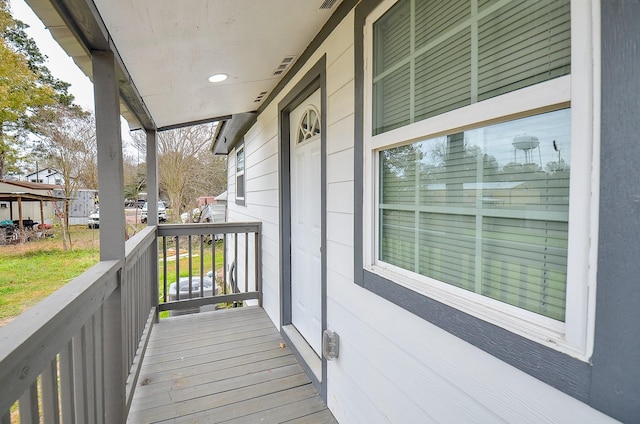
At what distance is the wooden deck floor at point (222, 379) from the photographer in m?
2.08

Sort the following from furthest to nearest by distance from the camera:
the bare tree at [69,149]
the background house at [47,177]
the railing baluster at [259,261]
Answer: the railing baluster at [259,261] → the bare tree at [69,149] → the background house at [47,177]

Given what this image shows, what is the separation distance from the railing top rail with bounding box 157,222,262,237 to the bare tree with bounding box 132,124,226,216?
6.64m

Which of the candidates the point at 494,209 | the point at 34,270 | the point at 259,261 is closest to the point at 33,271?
the point at 34,270

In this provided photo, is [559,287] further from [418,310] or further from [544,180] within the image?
[418,310]

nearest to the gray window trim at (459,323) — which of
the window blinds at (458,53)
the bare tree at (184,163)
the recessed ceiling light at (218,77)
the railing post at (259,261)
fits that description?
the window blinds at (458,53)

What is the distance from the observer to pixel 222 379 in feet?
8.04

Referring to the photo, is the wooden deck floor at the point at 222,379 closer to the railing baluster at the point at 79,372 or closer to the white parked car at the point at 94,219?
the railing baluster at the point at 79,372

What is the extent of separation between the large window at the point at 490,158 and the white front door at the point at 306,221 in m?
1.07

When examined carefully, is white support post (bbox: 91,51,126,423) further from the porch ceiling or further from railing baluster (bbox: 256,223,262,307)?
railing baluster (bbox: 256,223,262,307)

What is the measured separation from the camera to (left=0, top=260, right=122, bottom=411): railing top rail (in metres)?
0.73

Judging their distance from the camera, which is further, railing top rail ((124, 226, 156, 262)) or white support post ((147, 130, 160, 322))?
white support post ((147, 130, 160, 322))

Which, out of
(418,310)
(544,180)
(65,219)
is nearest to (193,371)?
(65,219)

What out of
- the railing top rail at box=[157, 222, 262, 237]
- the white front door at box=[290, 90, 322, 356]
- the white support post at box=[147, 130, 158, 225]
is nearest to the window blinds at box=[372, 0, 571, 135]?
the white front door at box=[290, 90, 322, 356]

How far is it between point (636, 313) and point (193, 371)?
2.72 m
